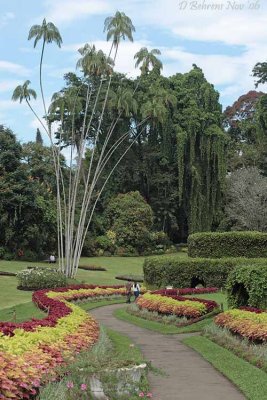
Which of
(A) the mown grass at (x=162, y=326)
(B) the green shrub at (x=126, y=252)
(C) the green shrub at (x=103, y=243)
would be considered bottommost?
(A) the mown grass at (x=162, y=326)

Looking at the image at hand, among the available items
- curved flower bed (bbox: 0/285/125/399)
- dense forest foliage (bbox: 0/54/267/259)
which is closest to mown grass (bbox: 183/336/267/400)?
curved flower bed (bbox: 0/285/125/399)

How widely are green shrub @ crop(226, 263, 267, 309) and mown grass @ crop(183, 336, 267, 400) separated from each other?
8.44 ft

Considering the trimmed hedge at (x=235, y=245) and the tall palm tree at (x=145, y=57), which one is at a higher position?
the tall palm tree at (x=145, y=57)

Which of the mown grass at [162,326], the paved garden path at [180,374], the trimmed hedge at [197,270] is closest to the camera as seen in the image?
the paved garden path at [180,374]

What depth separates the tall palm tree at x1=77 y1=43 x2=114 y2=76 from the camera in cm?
3653

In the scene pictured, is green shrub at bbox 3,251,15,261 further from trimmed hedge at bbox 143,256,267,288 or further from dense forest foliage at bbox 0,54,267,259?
trimmed hedge at bbox 143,256,267,288

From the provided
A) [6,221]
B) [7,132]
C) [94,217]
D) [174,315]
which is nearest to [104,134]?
[94,217]

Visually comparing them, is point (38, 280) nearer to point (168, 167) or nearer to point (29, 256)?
point (29, 256)

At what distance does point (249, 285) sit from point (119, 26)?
78.7 ft

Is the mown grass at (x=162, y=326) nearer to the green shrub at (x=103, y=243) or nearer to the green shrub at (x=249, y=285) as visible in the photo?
the green shrub at (x=249, y=285)

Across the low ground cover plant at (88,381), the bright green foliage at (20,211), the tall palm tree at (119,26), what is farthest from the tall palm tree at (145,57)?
the low ground cover plant at (88,381)

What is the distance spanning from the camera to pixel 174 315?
2095 cm

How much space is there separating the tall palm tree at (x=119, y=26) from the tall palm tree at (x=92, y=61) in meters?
1.32

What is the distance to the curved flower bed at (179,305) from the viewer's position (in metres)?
20.3
